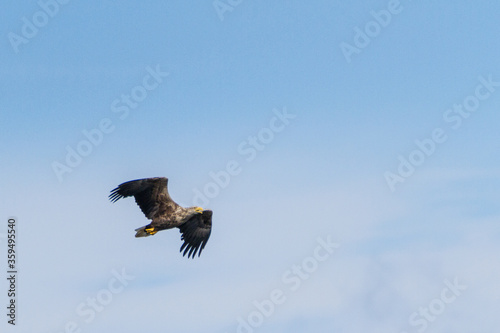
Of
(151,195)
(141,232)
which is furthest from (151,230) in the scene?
(151,195)

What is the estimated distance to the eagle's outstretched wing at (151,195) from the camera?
46.9 meters

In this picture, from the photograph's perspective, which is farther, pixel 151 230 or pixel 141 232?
pixel 151 230

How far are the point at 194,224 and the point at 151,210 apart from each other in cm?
269

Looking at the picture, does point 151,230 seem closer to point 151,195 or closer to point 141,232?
point 141,232

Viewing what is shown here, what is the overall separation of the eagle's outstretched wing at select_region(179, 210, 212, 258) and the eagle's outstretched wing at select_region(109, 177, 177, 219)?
1.96 meters

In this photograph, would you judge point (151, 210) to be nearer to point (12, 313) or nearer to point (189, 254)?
point (189, 254)

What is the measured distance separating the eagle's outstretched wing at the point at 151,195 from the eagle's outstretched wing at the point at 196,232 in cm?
196

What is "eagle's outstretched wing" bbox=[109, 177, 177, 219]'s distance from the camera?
1848 inches

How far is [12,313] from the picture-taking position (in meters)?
46.3

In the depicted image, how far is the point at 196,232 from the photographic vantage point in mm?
48844

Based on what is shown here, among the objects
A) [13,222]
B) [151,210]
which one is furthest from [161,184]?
[13,222]

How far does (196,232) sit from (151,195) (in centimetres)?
330

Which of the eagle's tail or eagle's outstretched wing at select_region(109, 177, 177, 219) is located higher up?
eagle's outstretched wing at select_region(109, 177, 177, 219)

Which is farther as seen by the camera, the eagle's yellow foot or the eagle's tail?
the eagle's yellow foot
